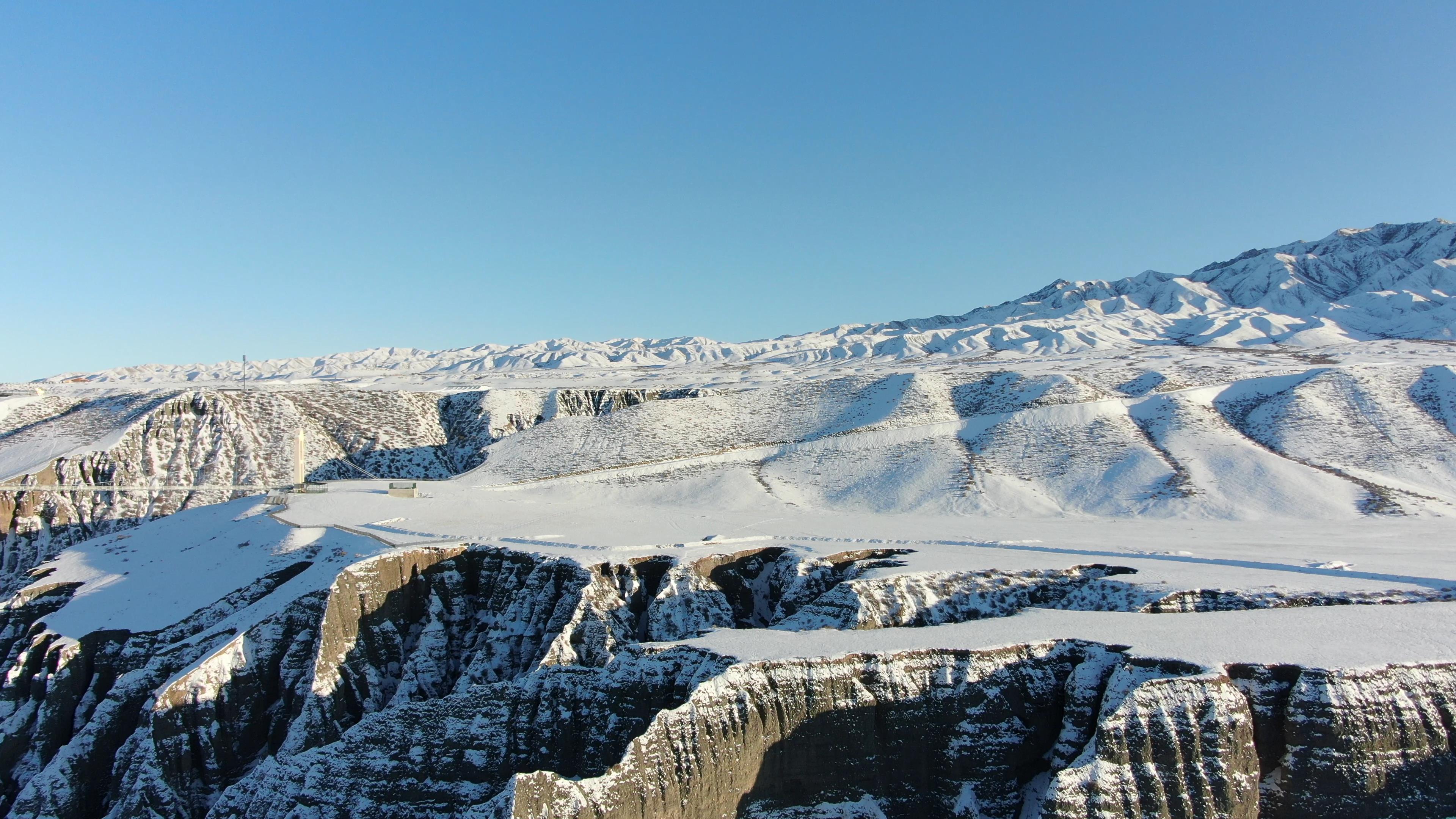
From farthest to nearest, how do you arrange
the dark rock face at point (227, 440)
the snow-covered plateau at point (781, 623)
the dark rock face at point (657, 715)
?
the dark rock face at point (227, 440) → the snow-covered plateau at point (781, 623) → the dark rock face at point (657, 715)

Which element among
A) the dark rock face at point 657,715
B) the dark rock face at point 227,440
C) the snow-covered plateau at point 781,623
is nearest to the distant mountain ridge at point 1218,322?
the dark rock face at point 227,440

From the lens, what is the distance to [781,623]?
2747 centimetres

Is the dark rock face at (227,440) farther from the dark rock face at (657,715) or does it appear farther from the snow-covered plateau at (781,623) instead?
the dark rock face at (657,715)

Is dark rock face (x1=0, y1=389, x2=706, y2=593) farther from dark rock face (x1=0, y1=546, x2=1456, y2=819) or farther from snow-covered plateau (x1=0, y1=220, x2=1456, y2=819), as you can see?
dark rock face (x1=0, y1=546, x2=1456, y2=819)

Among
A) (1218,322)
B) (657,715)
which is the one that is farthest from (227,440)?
(1218,322)

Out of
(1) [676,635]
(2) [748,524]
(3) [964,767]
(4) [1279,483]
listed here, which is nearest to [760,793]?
(3) [964,767]

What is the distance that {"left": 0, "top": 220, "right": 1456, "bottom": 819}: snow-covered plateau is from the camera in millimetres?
18188

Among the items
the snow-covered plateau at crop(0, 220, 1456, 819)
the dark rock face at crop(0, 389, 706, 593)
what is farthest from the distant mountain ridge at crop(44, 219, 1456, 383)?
the snow-covered plateau at crop(0, 220, 1456, 819)

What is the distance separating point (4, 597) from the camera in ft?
143

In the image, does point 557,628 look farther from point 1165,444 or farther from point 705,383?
point 705,383

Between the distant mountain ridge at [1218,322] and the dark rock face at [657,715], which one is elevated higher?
the distant mountain ridge at [1218,322]

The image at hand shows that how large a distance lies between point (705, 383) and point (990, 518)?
53504 mm

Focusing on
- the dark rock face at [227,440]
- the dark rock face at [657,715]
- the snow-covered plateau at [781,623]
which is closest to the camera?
the dark rock face at [657,715]

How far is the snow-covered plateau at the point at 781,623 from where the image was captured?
18188mm
